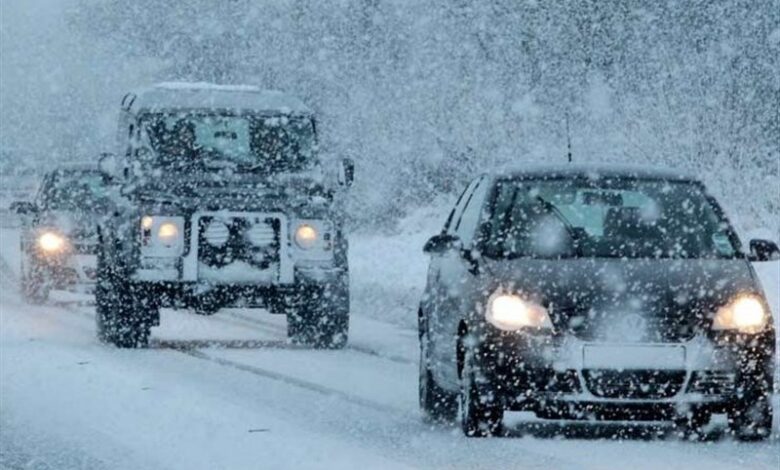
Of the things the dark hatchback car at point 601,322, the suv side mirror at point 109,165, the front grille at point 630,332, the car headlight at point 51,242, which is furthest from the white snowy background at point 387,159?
the suv side mirror at point 109,165

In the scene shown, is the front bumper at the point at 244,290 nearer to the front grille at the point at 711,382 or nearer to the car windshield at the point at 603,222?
the car windshield at the point at 603,222

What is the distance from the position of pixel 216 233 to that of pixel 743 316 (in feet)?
25.4

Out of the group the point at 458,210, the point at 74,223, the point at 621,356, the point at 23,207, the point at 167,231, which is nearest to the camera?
the point at 621,356

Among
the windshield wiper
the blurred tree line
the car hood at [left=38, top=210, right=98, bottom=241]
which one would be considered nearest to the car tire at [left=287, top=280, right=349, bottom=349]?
the car hood at [left=38, top=210, right=98, bottom=241]

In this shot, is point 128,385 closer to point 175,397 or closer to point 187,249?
point 175,397

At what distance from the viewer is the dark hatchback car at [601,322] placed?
1070cm

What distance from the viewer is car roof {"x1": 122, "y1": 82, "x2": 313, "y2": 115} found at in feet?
63.0

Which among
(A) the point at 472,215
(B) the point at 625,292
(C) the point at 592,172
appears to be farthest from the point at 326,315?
(B) the point at 625,292

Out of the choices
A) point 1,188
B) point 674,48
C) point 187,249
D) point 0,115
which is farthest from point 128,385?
point 0,115

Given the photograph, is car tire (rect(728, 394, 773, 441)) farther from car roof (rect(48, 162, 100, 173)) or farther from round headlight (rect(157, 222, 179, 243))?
car roof (rect(48, 162, 100, 173))

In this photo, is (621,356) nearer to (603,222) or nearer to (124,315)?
(603,222)

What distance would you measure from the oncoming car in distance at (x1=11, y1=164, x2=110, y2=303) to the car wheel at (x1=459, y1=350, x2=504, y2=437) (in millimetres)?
12167

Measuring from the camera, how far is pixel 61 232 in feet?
77.5

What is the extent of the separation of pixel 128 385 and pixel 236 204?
402 centimetres
